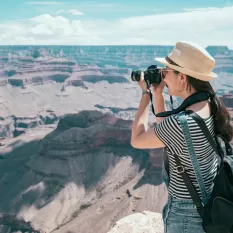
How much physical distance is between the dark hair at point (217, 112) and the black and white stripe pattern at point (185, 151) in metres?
0.09

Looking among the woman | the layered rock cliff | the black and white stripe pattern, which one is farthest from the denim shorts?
the layered rock cliff

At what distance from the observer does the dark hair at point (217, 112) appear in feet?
14.5

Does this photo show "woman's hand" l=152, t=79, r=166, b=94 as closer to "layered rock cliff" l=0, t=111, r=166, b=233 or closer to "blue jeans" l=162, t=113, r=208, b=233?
"blue jeans" l=162, t=113, r=208, b=233

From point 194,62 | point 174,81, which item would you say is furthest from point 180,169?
point 194,62

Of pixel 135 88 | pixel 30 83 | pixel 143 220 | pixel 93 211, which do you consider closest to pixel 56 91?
pixel 30 83

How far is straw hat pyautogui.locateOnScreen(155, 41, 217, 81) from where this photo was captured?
172 inches

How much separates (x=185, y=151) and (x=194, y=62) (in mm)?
1051

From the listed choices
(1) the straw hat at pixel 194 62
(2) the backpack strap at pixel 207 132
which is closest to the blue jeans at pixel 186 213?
(2) the backpack strap at pixel 207 132

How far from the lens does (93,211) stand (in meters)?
39.2

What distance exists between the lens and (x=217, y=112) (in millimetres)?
4414

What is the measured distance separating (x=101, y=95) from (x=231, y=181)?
13395cm

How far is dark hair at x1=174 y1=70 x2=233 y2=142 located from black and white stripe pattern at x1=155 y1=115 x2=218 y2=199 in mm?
86

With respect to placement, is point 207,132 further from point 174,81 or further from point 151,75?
point 151,75

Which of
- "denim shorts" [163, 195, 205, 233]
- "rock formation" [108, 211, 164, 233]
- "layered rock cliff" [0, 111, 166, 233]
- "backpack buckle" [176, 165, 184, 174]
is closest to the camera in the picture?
"backpack buckle" [176, 165, 184, 174]
